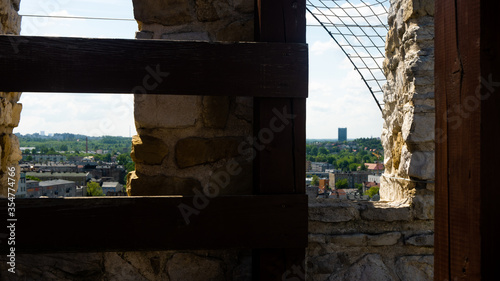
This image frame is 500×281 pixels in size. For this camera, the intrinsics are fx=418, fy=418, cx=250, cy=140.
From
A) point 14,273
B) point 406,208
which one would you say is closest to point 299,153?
point 406,208

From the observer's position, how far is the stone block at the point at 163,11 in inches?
79.6

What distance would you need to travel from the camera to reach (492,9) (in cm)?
95

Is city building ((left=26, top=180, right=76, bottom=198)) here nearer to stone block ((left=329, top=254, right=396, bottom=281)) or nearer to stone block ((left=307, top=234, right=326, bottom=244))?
stone block ((left=307, top=234, right=326, bottom=244))

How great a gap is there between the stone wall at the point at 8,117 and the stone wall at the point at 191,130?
2.99 feet

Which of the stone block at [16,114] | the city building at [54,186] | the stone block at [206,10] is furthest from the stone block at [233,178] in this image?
the city building at [54,186]

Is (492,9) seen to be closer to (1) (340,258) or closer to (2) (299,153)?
(2) (299,153)

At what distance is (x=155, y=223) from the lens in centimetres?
158

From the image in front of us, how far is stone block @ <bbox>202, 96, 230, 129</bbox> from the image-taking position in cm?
199

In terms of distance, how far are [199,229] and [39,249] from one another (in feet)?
1.94

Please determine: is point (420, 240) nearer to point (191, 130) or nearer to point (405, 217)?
point (405, 217)

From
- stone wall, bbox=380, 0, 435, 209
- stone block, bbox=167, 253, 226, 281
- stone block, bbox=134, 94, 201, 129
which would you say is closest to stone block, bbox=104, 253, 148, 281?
stone block, bbox=167, 253, 226, 281

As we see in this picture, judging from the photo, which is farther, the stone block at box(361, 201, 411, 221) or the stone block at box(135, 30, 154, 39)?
the stone block at box(361, 201, 411, 221)

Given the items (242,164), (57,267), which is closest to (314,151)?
(242,164)

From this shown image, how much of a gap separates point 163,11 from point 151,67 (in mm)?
580
